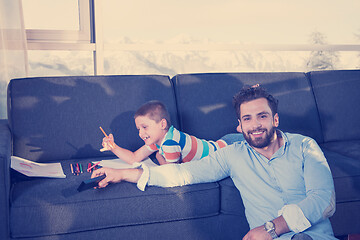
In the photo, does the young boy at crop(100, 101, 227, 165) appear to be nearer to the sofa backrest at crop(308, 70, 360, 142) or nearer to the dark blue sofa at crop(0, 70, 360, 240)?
the dark blue sofa at crop(0, 70, 360, 240)

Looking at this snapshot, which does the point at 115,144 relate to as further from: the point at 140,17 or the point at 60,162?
the point at 140,17

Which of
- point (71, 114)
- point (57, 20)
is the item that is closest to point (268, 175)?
point (71, 114)

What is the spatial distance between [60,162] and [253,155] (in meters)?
1.09

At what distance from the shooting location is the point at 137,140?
2.04 meters

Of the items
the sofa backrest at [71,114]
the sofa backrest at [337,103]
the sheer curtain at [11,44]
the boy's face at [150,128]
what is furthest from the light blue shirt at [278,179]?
the sheer curtain at [11,44]

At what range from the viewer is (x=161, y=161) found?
1.89 m

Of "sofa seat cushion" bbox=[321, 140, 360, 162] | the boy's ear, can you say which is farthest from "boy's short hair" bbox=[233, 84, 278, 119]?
"sofa seat cushion" bbox=[321, 140, 360, 162]

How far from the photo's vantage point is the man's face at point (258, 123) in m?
1.35

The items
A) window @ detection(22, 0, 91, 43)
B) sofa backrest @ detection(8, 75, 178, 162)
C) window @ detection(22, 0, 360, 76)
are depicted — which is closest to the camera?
sofa backrest @ detection(8, 75, 178, 162)

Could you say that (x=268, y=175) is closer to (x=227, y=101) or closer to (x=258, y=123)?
(x=258, y=123)

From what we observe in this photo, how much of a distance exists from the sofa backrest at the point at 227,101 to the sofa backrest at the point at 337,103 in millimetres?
70

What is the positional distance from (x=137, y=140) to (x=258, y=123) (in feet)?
2.93

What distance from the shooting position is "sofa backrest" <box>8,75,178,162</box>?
1932 mm

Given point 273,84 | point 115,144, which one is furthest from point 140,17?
point 115,144
